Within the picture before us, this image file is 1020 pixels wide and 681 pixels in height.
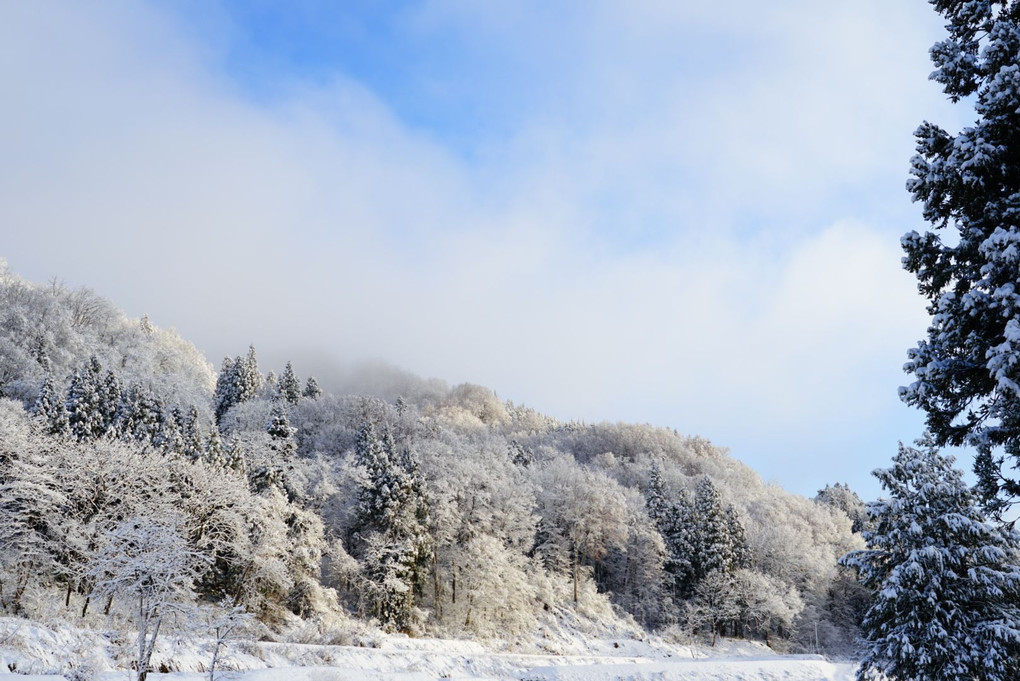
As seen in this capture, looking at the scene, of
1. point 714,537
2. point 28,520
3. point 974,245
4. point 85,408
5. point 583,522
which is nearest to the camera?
point 974,245

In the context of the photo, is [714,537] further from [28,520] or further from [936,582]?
[28,520]

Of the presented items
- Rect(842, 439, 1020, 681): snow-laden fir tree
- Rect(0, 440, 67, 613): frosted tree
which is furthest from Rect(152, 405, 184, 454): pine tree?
Rect(842, 439, 1020, 681): snow-laden fir tree

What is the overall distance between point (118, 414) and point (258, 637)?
30.1 metres

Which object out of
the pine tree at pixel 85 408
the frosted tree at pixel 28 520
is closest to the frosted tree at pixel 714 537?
the frosted tree at pixel 28 520

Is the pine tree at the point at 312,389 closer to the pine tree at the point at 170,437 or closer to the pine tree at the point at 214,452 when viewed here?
the pine tree at the point at 170,437

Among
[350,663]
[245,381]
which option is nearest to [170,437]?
[350,663]

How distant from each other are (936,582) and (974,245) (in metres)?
15.3

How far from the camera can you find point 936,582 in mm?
19234

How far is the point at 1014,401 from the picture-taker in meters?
7.93

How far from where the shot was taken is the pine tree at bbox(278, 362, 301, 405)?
84.1 metres

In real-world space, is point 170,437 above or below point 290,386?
below

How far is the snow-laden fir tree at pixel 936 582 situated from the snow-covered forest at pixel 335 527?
21.5 metres

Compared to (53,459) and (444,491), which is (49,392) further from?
(444,491)

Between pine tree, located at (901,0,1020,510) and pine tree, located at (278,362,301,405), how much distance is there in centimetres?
8196
